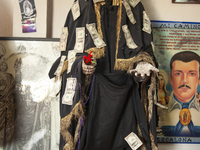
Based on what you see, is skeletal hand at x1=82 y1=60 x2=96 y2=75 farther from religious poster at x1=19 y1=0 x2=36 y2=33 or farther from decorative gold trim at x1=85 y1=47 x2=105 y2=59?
religious poster at x1=19 y1=0 x2=36 y2=33

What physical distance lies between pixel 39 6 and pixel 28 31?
252 mm

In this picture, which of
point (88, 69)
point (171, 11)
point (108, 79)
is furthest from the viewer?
point (171, 11)

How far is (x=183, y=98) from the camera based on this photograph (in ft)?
6.00

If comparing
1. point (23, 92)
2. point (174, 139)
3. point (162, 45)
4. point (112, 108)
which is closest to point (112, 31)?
point (112, 108)

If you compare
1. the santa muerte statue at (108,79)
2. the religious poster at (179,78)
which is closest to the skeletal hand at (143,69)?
the santa muerte statue at (108,79)

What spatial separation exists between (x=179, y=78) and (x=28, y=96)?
1.43 metres

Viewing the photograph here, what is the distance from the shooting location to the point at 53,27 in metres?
1.88

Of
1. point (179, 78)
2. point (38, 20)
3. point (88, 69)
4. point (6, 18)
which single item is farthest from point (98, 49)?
point (6, 18)

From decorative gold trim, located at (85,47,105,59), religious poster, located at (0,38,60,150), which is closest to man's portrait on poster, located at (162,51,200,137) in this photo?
decorative gold trim, located at (85,47,105,59)

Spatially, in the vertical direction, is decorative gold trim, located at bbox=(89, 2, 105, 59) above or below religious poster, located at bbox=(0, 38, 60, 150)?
above

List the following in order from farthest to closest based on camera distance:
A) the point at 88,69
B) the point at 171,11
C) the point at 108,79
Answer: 1. the point at 171,11
2. the point at 108,79
3. the point at 88,69

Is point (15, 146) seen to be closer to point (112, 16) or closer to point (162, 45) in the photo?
point (112, 16)

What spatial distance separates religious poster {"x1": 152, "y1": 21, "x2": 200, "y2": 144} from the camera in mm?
1810

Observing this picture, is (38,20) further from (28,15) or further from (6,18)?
(6,18)
